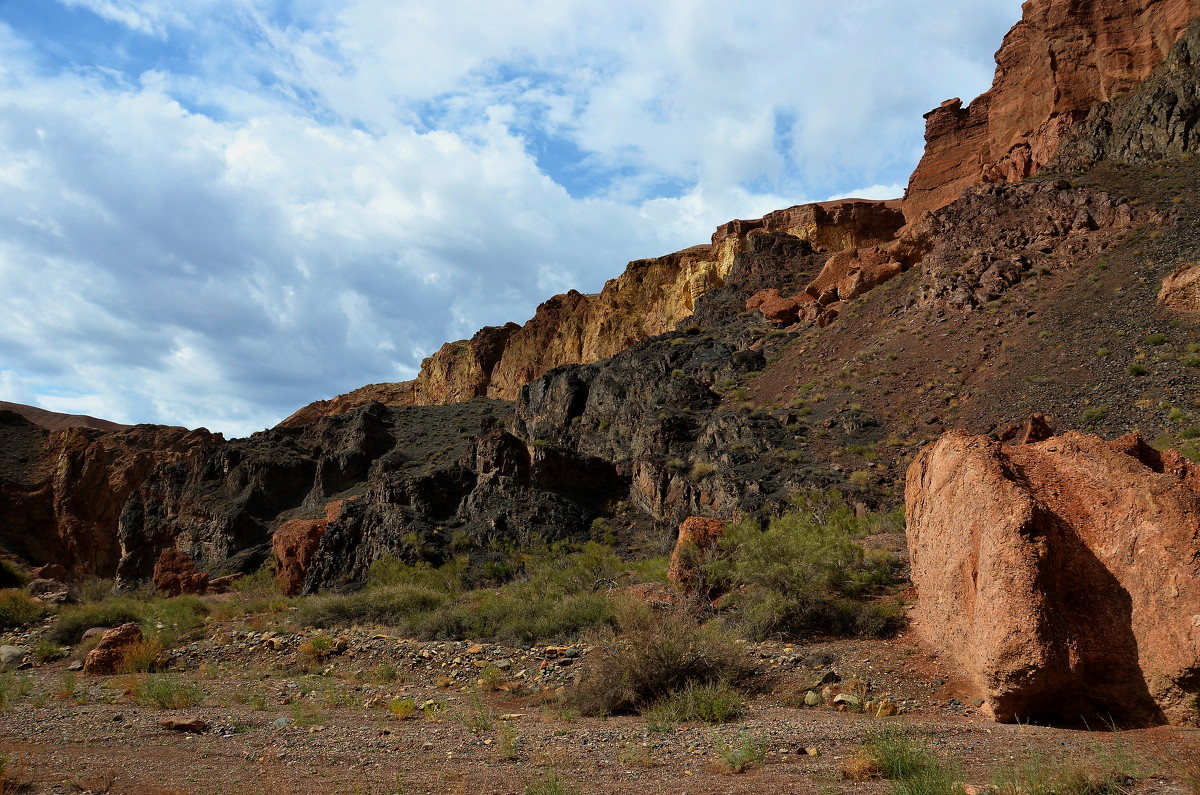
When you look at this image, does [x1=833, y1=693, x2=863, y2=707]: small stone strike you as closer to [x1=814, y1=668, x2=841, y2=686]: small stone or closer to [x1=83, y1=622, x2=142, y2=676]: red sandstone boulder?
[x1=814, y1=668, x2=841, y2=686]: small stone

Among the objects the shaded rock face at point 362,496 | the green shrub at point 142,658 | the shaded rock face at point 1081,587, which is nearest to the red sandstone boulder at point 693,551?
the shaded rock face at point 1081,587

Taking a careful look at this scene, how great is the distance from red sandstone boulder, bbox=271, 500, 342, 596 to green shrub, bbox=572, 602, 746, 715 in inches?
813

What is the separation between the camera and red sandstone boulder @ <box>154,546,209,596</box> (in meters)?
28.0

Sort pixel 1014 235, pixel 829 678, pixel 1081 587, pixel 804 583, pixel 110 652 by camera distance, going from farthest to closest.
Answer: pixel 1014 235, pixel 110 652, pixel 804 583, pixel 829 678, pixel 1081 587

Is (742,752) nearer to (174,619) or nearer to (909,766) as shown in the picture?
(909,766)

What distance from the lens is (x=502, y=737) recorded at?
25.4ft

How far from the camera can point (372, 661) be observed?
14094 millimetres

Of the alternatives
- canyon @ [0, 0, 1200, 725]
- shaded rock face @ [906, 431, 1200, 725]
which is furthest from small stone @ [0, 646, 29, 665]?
shaded rock face @ [906, 431, 1200, 725]

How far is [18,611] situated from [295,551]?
29.7ft

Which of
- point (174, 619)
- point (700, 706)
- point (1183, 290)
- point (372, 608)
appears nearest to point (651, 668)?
point (700, 706)

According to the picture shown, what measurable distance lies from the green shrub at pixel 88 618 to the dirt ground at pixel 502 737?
220 inches

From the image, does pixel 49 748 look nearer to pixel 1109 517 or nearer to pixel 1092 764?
pixel 1092 764

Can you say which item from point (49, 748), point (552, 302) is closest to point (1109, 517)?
point (49, 748)

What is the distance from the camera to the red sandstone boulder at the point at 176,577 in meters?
28.0
